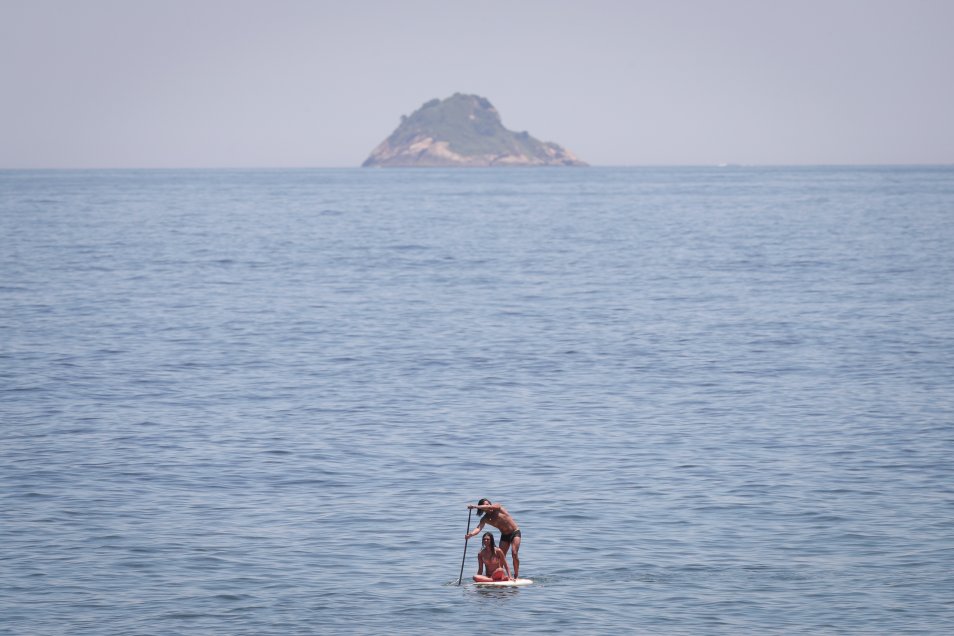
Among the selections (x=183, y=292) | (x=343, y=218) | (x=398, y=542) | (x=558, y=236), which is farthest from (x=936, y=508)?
(x=343, y=218)

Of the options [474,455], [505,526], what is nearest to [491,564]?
[505,526]

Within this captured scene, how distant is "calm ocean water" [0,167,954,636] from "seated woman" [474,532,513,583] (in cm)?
36

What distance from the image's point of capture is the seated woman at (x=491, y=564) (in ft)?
66.6

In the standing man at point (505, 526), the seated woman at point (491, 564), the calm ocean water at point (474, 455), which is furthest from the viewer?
the standing man at point (505, 526)

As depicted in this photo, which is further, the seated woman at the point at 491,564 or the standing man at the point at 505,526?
the standing man at the point at 505,526

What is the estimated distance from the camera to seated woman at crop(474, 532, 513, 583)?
A: 2030 centimetres

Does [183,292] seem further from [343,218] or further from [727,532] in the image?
[343,218]

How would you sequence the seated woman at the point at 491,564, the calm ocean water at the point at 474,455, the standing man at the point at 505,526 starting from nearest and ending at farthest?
the calm ocean water at the point at 474,455 → the seated woman at the point at 491,564 → the standing man at the point at 505,526

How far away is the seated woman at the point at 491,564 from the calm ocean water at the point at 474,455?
0.36 metres

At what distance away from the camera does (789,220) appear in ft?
420

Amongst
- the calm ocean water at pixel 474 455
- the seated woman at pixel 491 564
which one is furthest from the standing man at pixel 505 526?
the calm ocean water at pixel 474 455

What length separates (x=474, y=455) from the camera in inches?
1118

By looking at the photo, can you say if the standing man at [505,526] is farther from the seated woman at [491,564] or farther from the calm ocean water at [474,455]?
the calm ocean water at [474,455]

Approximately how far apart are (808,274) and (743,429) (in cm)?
4287
